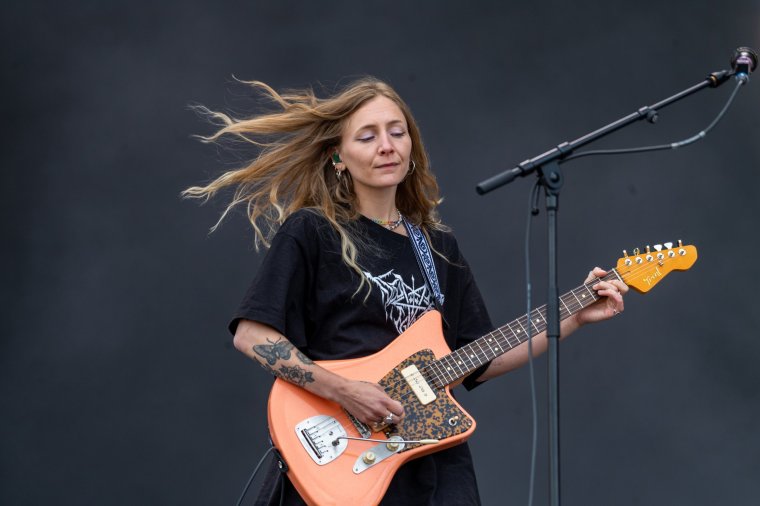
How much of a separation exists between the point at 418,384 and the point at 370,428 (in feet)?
0.68

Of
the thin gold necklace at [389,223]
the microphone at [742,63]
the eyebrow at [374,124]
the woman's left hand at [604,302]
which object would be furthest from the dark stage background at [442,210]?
the microphone at [742,63]

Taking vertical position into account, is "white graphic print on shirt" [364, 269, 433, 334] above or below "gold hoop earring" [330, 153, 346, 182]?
below

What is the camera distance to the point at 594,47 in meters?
4.93

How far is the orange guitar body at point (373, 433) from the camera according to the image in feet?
9.25

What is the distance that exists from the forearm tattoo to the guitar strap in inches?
20.1

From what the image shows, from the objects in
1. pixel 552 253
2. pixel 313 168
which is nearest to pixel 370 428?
pixel 552 253

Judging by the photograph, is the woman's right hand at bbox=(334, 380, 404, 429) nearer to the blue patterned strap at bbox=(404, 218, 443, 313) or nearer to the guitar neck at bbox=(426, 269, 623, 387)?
the guitar neck at bbox=(426, 269, 623, 387)

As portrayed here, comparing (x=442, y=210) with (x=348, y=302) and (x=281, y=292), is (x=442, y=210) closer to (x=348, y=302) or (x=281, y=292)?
(x=348, y=302)

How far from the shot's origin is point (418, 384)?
9.87ft

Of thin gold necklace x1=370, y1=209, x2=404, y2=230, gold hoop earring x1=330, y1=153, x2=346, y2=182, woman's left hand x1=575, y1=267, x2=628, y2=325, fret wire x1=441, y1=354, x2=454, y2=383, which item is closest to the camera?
fret wire x1=441, y1=354, x2=454, y2=383

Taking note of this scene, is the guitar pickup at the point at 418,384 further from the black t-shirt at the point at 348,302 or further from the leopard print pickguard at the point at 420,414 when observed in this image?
the black t-shirt at the point at 348,302

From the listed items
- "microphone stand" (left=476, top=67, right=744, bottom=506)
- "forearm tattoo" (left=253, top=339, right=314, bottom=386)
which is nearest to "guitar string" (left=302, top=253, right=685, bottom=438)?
"forearm tattoo" (left=253, top=339, right=314, bottom=386)

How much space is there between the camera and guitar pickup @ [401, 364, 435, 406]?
299cm

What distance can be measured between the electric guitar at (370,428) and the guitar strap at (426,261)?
0.37 ft
